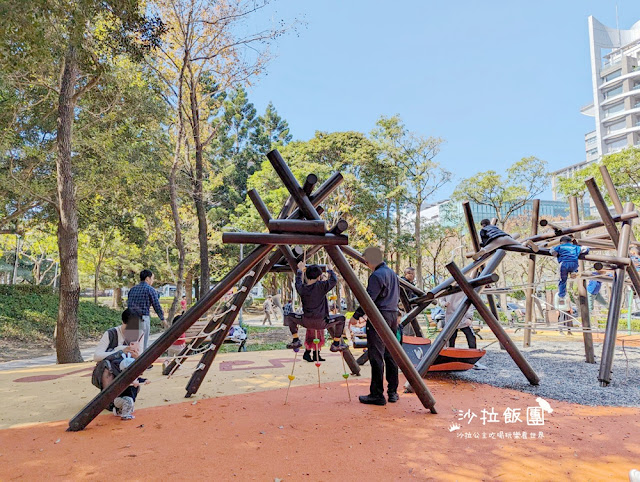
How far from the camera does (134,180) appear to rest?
1445 centimetres

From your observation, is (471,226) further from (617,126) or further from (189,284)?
(617,126)

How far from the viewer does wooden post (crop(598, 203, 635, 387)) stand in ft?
21.2

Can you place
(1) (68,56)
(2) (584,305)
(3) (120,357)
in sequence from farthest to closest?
(1) (68,56)
(2) (584,305)
(3) (120,357)

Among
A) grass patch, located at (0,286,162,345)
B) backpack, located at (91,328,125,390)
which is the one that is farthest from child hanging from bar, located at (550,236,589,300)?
grass patch, located at (0,286,162,345)

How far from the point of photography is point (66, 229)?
982 centimetres

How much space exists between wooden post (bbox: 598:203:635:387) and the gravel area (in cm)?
23

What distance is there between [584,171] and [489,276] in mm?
22108

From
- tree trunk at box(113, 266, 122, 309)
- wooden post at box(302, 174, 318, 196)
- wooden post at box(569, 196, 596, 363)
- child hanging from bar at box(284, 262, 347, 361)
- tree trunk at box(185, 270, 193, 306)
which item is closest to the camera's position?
wooden post at box(302, 174, 318, 196)

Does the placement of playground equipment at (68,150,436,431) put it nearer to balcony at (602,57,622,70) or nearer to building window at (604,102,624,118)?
building window at (604,102,624,118)

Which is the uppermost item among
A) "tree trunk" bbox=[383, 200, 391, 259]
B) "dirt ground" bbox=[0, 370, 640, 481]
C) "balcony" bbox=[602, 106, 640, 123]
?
"balcony" bbox=[602, 106, 640, 123]

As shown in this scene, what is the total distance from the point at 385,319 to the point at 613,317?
399 cm

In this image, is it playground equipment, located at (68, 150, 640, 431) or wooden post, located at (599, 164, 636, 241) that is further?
wooden post, located at (599, 164, 636, 241)

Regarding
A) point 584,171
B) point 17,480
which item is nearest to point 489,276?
point 17,480

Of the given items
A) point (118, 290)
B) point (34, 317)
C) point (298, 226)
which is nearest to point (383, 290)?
point (298, 226)
